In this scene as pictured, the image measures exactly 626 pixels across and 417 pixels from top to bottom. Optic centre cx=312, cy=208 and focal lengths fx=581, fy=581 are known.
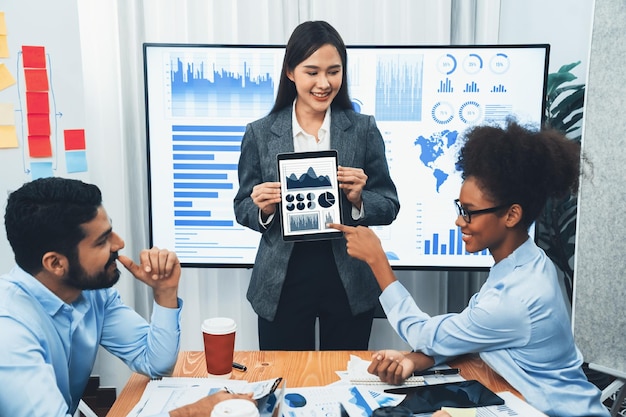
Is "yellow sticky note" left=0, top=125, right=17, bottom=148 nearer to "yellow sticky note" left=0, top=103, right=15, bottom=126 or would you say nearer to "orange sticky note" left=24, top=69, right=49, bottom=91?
"yellow sticky note" left=0, top=103, right=15, bottom=126

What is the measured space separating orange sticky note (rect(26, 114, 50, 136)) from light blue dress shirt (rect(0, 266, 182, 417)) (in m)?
1.16

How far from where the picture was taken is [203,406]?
3.52ft

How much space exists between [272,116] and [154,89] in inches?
33.5

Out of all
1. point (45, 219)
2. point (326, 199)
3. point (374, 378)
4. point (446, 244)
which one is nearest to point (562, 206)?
point (446, 244)

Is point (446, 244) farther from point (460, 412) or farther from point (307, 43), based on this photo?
point (460, 412)

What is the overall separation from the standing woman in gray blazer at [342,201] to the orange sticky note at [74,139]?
3.04 feet

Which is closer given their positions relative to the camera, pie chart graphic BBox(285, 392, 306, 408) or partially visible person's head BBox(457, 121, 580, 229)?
pie chart graphic BBox(285, 392, 306, 408)

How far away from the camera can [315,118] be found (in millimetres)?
1999

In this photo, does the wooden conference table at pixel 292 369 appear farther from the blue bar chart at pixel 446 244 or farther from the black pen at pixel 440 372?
the blue bar chart at pixel 446 244

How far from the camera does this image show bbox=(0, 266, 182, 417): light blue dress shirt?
3.35ft

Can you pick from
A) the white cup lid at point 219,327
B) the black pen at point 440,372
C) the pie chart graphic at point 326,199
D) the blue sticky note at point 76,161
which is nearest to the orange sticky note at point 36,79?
the blue sticky note at point 76,161

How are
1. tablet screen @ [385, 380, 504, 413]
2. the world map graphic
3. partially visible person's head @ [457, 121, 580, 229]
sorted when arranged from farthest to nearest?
the world map graphic → partially visible person's head @ [457, 121, 580, 229] → tablet screen @ [385, 380, 504, 413]

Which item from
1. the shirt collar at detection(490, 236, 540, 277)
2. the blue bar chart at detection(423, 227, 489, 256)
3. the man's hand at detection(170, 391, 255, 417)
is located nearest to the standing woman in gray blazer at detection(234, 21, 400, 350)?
the shirt collar at detection(490, 236, 540, 277)

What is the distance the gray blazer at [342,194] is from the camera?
193 centimetres
